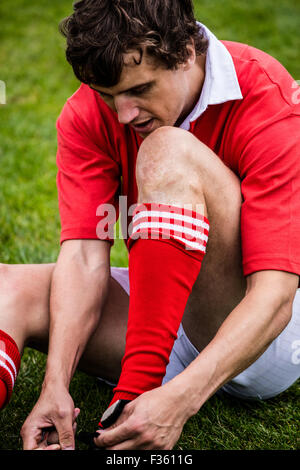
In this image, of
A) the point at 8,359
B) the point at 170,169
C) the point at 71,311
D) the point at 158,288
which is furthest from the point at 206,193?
the point at 8,359

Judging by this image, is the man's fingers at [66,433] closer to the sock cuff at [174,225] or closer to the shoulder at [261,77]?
the sock cuff at [174,225]

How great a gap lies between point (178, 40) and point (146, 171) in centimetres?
35

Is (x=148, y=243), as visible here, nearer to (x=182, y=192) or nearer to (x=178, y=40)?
(x=182, y=192)

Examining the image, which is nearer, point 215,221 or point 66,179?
point 215,221

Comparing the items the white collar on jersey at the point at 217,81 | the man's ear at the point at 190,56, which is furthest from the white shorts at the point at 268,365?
the man's ear at the point at 190,56

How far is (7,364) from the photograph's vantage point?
1386mm

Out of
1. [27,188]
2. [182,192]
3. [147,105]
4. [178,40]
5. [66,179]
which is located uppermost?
[178,40]

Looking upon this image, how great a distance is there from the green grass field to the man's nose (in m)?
0.85

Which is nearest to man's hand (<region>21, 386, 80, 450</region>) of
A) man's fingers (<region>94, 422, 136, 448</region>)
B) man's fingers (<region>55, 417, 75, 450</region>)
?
man's fingers (<region>55, 417, 75, 450</region>)

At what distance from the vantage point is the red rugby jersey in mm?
1291

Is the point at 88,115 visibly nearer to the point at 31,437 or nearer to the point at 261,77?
the point at 261,77

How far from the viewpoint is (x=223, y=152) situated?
1.47 m

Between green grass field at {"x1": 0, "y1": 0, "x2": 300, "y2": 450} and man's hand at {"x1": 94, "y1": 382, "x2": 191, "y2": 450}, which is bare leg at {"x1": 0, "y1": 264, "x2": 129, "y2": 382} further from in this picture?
man's hand at {"x1": 94, "y1": 382, "x2": 191, "y2": 450}
